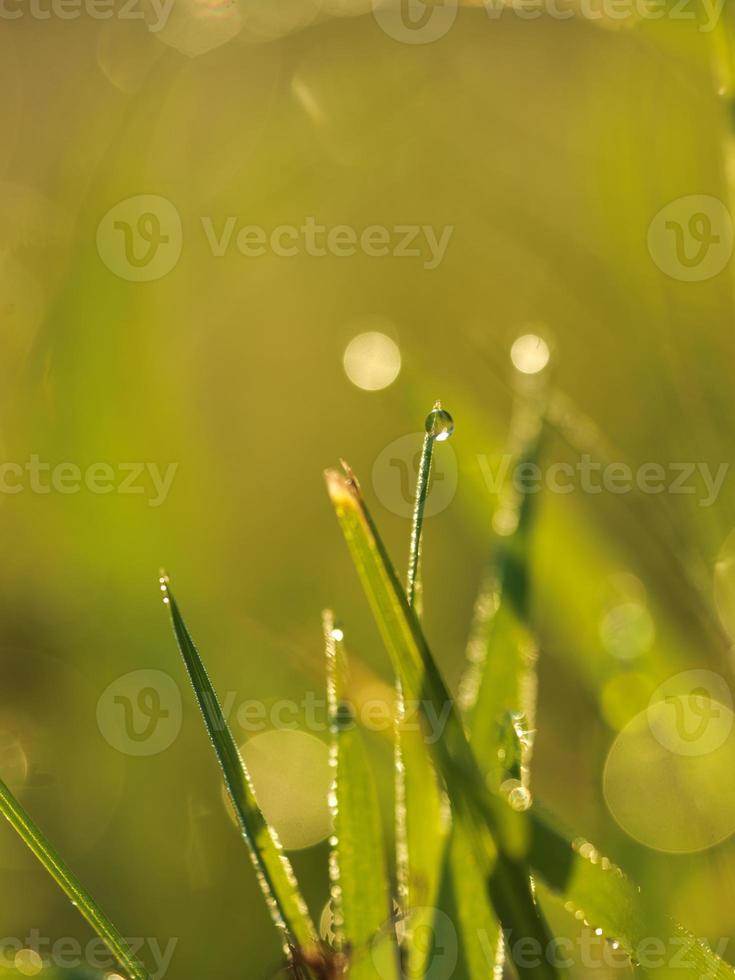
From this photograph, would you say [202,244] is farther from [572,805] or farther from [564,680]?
[572,805]

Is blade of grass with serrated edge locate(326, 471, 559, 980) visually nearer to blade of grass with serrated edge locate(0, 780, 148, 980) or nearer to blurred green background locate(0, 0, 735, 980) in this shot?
blade of grass with serrated edge locate(0, 780, 148, 980)

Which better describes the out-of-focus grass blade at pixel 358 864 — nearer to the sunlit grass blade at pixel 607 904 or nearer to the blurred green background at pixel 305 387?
the sunlit grass blade at pixel 607 904

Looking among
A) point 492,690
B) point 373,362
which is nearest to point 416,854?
point 492,690

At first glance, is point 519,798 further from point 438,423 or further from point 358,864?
point 438,423

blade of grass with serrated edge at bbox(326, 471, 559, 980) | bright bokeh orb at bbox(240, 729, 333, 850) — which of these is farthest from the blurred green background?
blade of grass with serrated edge at bbox(326, 471, 559, 980)

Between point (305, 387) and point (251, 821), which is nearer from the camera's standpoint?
point (251, 821)

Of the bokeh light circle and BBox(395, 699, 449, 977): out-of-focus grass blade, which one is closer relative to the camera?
BBox(395, 699, 449, 977): out-of-focus grass blade
